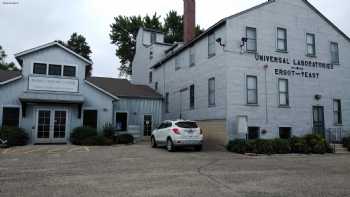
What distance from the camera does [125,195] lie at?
22.9ft

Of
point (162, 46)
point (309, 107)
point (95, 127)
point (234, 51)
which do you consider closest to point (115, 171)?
point (234, 51)

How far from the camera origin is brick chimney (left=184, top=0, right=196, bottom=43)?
2695cm

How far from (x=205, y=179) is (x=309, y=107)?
1473 cm

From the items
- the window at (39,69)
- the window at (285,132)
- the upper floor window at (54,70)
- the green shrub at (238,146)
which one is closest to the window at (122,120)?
the upper floor window at (54,70)

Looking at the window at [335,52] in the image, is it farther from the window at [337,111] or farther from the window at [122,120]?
the window at [122,120]

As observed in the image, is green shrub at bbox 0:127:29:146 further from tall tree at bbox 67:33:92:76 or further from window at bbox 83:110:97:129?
tall tree at bbox 67:33:92:76

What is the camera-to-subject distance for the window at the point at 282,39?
20859 mm

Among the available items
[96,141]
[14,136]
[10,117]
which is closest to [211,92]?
[96,141]

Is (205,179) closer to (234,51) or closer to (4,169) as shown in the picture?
(4,169)

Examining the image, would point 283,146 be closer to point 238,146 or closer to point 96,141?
point 238,146

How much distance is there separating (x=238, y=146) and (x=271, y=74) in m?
5.95

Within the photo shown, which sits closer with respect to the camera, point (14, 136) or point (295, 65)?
point (14, 136)

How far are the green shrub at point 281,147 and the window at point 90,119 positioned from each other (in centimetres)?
1310

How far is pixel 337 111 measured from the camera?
22188mm
